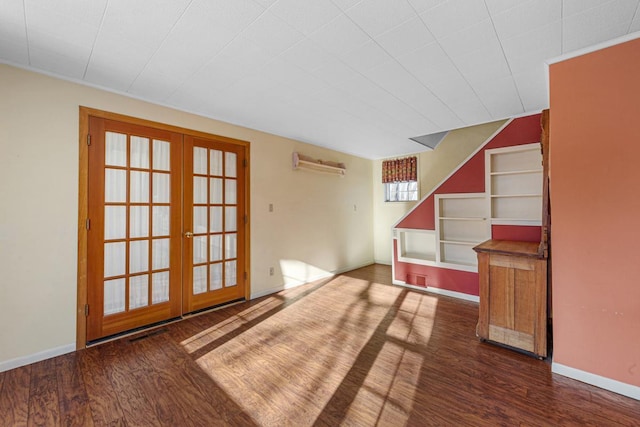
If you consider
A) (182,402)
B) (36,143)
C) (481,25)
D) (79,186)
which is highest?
(481,25)

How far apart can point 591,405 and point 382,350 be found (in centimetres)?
141

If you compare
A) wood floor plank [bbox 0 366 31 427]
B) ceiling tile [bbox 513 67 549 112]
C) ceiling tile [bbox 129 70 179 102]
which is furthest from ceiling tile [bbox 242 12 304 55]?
wood floor plank [bbox 0 366 31 427]

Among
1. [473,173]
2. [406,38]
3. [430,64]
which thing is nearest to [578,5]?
[430,64]

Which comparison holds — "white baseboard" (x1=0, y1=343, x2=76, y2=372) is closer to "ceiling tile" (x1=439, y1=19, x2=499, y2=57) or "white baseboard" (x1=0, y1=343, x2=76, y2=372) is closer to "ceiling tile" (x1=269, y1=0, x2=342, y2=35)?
"ceiling tile" (x1=269, y1=0, x2=342, y2=35)

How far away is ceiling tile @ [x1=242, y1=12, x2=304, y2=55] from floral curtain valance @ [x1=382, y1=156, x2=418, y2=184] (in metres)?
4.07

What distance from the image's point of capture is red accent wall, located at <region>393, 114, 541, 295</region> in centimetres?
329

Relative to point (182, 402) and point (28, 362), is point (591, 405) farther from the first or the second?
point (28, 362)

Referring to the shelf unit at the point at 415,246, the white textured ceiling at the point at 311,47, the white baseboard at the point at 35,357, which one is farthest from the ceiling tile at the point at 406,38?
the white baseboard at the point at 35,357

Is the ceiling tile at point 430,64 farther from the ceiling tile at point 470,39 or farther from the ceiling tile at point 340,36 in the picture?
the ceiling tile at point 340,36

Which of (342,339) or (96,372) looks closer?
(96,372)

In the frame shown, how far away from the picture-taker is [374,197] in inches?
242

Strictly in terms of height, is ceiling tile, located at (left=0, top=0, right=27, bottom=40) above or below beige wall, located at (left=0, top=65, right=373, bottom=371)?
above

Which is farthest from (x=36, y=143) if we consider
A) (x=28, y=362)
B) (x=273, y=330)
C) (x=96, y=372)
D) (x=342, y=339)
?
(x=342, y=339)

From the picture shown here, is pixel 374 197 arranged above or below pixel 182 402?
above
